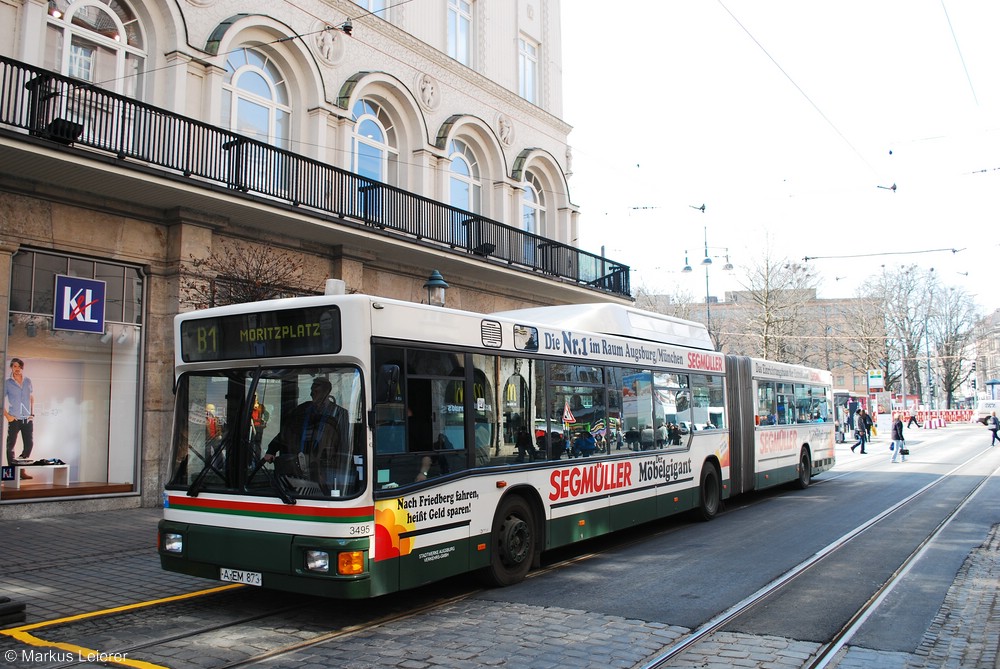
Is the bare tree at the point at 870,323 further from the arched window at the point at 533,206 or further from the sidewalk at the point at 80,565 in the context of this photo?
the sidewalk at the point at 80,565

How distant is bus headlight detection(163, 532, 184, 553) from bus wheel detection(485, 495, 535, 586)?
9.53ft

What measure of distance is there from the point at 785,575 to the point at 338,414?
5136mm

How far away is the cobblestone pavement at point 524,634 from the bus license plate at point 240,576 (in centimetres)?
96

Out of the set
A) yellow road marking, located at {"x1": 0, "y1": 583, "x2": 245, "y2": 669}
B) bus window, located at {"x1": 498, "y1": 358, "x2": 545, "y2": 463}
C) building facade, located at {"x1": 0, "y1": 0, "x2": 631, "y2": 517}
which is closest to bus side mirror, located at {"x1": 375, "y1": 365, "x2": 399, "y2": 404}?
bus window, located at {"x1": 498, "y1": 358, "x2": 545, "y2": 463}

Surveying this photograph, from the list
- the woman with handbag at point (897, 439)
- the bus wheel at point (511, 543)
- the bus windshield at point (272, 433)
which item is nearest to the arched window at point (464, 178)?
the bus wheel at point (511, 543)

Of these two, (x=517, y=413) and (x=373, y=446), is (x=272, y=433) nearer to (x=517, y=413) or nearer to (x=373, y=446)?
(x=373, y=446)

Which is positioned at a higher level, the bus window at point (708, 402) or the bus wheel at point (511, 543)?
the bus window at point (708, 402)

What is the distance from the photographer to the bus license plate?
6.53m

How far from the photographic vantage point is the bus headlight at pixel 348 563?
614 centimetres

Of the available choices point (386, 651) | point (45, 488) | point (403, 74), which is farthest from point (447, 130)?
point (386, 651)

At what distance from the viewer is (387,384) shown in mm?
6664

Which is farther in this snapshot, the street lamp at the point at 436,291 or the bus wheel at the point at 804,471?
the bus wheel at the point at 804,471

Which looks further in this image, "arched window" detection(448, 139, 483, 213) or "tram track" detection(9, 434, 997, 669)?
"arched window" detection(448, 139, 483, 213)

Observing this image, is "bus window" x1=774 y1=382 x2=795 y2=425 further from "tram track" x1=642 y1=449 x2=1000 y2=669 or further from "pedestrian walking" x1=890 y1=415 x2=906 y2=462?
"pedestrian walking" x1=890 y1=415 x2=906 y2=462
